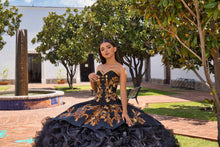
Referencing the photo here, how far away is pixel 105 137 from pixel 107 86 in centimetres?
80

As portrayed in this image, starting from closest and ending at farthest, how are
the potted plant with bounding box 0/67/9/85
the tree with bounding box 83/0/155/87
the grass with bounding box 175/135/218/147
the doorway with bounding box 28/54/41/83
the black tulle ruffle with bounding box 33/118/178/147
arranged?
the black tulle ruffle with bounding box 33/118/178/147, the grass with bounding box 175/135/218/147, the tree with bounding box 83/0/155/87, the potted plant with bounding box 0/67/9/85, the doorway with bounding box 28/54/41/83

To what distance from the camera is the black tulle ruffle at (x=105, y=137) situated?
2.81 meters

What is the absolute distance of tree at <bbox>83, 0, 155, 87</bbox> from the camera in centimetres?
1280

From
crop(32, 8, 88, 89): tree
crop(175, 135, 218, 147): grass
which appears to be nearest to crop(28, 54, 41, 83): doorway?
crop(32, 8, 88, 89): tree

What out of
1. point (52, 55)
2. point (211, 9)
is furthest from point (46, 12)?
point (211, 9)

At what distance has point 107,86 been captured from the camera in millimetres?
3338

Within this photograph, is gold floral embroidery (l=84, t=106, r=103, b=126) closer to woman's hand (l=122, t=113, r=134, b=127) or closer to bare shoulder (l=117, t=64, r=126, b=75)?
woman's hand (l=122, t=113, r=134, b=127)

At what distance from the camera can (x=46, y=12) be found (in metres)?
27.8

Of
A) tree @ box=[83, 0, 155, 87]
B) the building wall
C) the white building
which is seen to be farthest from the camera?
the building wall

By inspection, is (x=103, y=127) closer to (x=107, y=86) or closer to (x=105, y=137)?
(x=105, y=137)

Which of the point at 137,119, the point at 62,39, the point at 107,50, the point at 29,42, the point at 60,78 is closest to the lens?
the point at 137,119

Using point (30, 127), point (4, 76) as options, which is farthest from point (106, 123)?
point (4, 76)

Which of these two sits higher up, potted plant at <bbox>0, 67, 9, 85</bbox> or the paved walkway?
potted plant at <bbox>0, 67, 9, 85</bbox>

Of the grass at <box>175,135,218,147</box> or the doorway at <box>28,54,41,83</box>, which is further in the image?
the doorway at <box>28,54,41,83</box>
